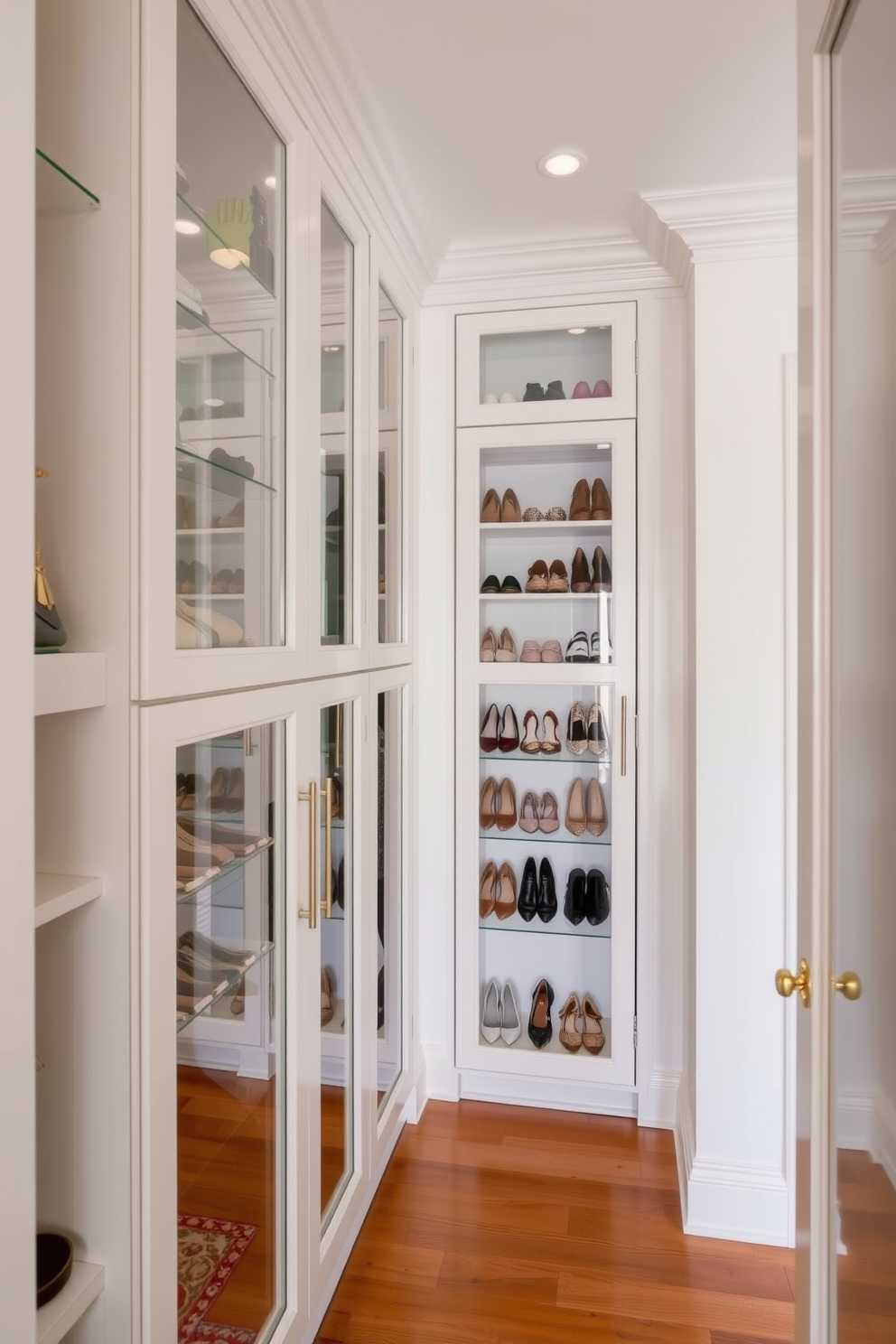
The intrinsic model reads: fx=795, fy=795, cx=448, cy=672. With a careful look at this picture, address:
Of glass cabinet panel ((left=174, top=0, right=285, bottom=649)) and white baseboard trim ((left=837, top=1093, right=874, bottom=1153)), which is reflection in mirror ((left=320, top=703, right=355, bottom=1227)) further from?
white baseboard trim ((left=837, top=1093, right=874, bottom=1153))

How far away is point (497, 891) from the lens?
2.71m

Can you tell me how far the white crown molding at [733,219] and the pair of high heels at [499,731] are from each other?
1451mm

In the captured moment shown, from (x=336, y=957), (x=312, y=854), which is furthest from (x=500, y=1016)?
(x=312, y=854)

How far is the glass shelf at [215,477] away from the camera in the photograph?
1.16m

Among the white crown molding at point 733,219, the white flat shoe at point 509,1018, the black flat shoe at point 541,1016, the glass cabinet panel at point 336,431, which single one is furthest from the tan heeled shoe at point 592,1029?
the white crown molding at point 733,219

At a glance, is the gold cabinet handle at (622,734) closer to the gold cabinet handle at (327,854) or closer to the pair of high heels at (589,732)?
the pair of high heels at (589,732)

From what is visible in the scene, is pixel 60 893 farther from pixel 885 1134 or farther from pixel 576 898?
pixel 576 898

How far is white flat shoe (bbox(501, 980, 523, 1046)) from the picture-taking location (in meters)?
2.66

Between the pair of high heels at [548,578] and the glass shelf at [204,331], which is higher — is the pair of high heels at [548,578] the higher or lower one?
the lower one

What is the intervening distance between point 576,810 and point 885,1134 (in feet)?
5.93

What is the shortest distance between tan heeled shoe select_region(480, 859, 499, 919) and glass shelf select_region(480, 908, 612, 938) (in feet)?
0.08

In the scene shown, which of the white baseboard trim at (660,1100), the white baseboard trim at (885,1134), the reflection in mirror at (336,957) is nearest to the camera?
the white baseboard trim at (885,1134)

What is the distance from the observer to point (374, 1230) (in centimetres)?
204

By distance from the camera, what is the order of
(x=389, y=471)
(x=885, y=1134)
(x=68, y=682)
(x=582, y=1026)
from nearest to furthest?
(x=885, y=1134)
(x=68, y=682)
(x=389, y=471)
(x=582, y=1026)
